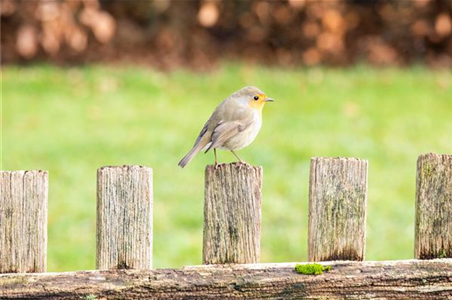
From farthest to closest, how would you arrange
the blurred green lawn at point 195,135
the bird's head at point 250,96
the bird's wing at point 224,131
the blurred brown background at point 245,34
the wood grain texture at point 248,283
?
the blurred brown background at point 245,34, the blurred green lawn at point 195,135, the bird's head at point 250,96, the bird's wing at point 224,131, the wood grain texture at point 248,283

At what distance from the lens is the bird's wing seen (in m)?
3.52

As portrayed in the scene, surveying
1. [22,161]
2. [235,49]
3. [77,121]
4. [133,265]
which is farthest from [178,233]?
[235,49]

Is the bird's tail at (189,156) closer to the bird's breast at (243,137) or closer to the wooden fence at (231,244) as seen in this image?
the bird's breast at (243,137)

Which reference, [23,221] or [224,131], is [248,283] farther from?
[224,131]

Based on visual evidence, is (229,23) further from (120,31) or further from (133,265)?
(133,265)

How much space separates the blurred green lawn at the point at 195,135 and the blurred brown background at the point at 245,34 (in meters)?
0.49

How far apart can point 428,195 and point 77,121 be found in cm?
572

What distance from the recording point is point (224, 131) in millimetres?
3531

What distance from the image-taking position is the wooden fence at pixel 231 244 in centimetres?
246

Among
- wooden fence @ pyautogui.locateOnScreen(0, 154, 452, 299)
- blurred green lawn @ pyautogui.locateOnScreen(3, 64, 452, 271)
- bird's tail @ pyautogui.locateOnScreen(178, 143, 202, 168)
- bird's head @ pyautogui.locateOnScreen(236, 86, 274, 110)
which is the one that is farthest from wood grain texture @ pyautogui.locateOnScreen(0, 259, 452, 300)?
blurred green lawn @ pyautogui.locateOnScreen(3, 64, 452, 271)

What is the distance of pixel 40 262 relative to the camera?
8.29ft

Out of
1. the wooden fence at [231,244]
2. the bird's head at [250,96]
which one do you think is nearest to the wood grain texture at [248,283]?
the wooden fence at [231,244]

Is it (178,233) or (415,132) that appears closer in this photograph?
(178,233)

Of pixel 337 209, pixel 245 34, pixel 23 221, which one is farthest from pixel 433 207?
pixel 245 34
